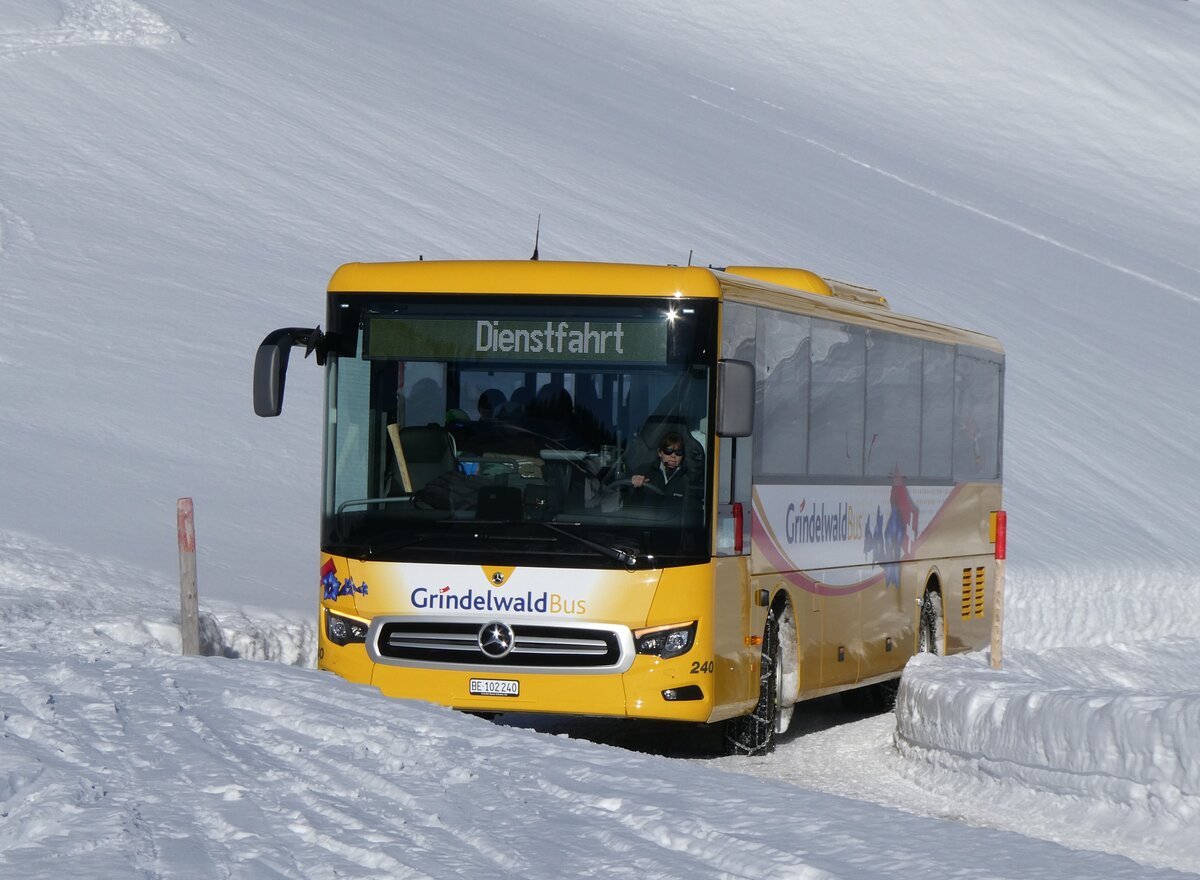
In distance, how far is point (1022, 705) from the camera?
32.9 feet

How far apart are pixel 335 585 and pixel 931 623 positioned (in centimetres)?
605

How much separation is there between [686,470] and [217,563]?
5.99 metres

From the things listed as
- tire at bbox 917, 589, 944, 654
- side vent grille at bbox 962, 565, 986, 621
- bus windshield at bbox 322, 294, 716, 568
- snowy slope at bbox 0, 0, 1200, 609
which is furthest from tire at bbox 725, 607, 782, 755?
side vent grille at bbox 962, 565, 986, 621

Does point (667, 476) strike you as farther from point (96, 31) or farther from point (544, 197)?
point (96, 31)

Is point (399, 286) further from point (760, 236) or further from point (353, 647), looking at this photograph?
point (760, 236)

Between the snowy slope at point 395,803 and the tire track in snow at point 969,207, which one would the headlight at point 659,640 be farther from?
the tire track in snow at point 969,207

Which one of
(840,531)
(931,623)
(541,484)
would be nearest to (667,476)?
(541,484)

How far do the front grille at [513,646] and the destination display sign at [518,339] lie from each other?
1.41 meters

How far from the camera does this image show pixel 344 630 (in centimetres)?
1060

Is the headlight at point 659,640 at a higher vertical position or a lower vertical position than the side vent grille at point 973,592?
higher

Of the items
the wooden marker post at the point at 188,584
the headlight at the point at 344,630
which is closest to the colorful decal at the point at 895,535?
the headlight at the point at 344,630

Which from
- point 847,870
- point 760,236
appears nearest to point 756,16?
point 760,236

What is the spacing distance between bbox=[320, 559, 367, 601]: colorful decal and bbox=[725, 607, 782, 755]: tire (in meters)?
2.34

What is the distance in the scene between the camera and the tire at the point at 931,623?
14.8 meters
